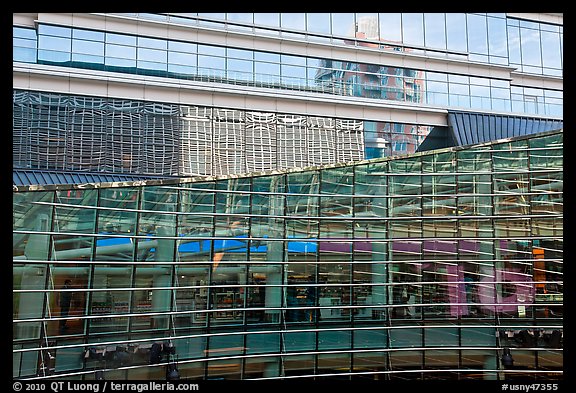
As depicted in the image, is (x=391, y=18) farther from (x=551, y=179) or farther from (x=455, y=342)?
(x=455, y=342)

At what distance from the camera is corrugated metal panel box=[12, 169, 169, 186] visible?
25391 millimetres

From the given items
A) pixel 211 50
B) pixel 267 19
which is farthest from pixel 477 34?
pixel 211 50

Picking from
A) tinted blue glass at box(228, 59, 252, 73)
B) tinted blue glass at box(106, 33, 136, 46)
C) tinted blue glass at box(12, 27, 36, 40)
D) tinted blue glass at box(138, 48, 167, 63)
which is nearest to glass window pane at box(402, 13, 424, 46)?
tinted blue glass at box(228, 59, 252, 73)

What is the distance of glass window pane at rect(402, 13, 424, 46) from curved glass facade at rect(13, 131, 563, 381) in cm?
1494

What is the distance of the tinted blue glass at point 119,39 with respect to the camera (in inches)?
1100

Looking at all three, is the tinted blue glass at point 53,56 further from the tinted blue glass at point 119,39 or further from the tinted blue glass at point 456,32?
the tinted blue glass at point 456,32

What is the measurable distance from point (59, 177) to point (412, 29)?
67.3 feet

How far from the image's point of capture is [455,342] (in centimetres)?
2055

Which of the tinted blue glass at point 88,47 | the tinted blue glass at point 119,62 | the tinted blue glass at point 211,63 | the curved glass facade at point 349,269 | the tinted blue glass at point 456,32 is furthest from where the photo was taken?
the tinted blue glass at point 456,32

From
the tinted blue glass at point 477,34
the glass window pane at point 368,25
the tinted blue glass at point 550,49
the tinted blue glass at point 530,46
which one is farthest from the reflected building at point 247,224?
the tinted blue glass at point 550,49

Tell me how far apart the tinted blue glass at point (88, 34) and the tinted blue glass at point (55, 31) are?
26 cm

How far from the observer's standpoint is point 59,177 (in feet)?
85.7

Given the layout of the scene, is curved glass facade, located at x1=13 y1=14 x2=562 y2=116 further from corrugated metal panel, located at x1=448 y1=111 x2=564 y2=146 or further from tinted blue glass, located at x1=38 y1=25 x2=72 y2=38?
Result: corrugated metal panel, located at x1=448 y1=111 x2=564 y2=146
